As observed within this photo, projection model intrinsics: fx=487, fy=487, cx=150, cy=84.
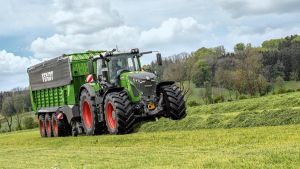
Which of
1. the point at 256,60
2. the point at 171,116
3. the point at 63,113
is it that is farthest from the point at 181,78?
the point at 171,116

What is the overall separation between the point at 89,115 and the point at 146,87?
4239mm

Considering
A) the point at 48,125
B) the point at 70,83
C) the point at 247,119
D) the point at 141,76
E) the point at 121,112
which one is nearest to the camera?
the point at 247,119

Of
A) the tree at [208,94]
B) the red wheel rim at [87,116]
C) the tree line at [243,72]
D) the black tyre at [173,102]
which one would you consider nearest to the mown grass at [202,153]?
→ the black tyre at [173,102]

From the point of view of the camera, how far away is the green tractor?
55.6 ft

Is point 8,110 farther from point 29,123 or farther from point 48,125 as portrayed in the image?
point 48,125

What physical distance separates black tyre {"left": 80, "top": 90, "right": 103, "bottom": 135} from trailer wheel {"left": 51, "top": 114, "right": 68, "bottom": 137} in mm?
2873

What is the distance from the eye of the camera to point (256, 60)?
78.2 meters

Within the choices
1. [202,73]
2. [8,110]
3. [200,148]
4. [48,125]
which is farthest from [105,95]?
[8,110]

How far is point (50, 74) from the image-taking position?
23891 millimetres

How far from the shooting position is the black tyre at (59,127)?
2308 centimetres

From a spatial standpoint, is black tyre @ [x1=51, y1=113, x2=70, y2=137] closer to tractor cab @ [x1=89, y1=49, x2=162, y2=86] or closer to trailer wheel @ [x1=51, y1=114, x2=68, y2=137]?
trailer wheel @ [x1=51, y1=114, x2=68, y2=137]

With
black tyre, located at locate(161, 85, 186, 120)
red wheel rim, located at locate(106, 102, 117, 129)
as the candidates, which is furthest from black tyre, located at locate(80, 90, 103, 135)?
black tyre, located at locate(161, 85, 186, 120)

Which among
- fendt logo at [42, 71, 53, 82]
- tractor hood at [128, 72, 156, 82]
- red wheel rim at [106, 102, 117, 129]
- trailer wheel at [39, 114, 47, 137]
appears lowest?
trailer wheel at [39, 114, 47, 137]

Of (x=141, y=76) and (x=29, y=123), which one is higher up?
(x=141, y=76)
